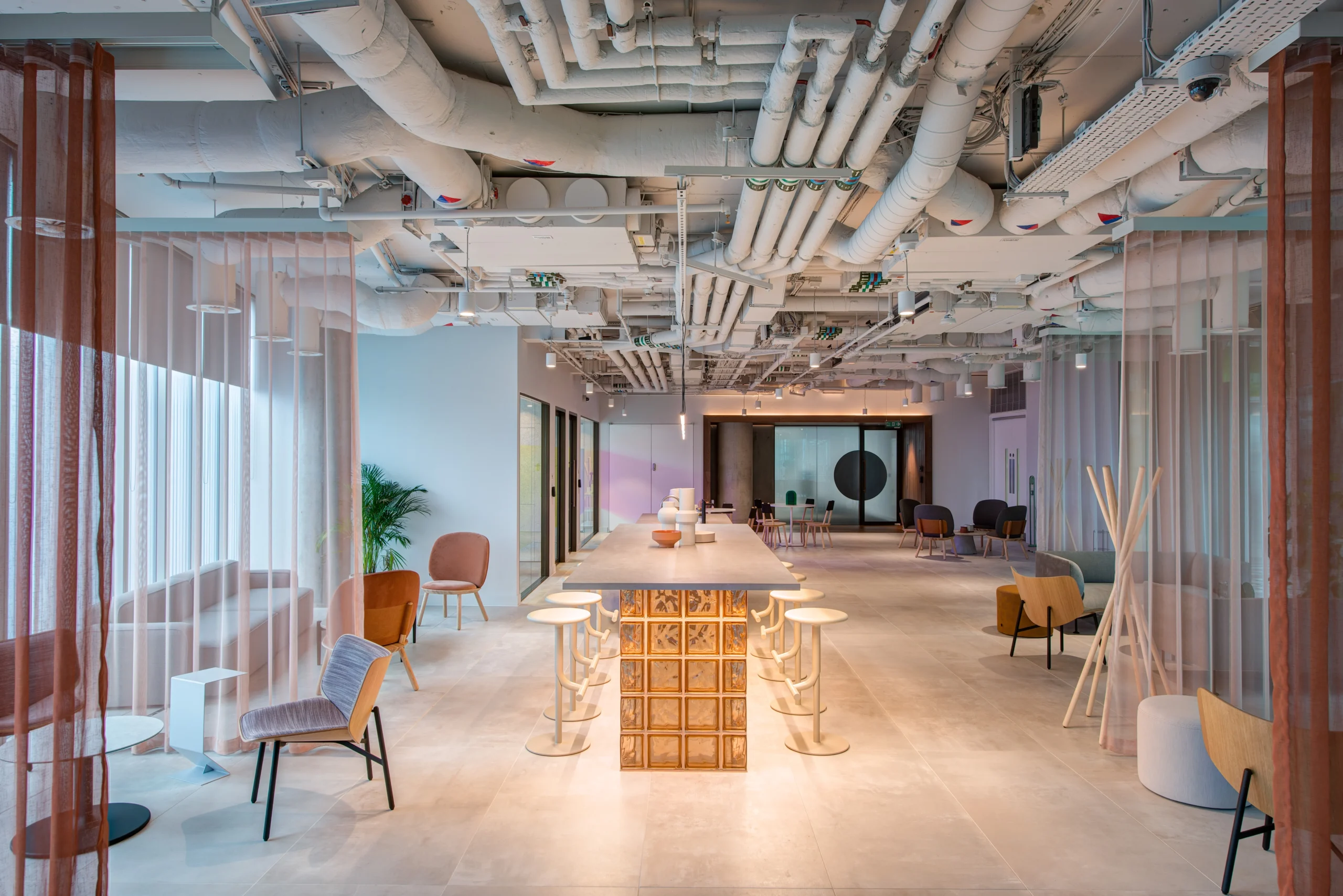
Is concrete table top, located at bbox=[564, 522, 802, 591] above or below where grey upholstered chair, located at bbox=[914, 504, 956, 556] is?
above

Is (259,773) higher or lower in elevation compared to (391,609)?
lower

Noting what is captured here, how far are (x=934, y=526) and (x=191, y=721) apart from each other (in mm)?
11987

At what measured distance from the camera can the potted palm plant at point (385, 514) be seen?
833 centimetres

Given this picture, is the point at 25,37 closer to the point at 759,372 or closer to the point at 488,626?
the point at 488,626

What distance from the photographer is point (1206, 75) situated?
262 cm

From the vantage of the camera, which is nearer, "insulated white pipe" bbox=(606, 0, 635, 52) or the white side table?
"insulated white pipe" bbox=(606, 0, 635, 52)

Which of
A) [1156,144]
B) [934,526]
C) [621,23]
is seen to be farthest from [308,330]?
[934,526]

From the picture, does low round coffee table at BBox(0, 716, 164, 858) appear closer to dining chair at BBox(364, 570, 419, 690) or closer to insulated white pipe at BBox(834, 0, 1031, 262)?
dining chair at BBox(364, 570, 419, 690)

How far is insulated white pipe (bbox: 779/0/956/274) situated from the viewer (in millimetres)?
2719

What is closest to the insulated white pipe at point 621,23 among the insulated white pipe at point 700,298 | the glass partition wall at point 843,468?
the insulated white pipe at point 700,298

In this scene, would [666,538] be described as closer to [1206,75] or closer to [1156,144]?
[1156,144]

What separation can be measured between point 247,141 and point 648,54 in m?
1.96

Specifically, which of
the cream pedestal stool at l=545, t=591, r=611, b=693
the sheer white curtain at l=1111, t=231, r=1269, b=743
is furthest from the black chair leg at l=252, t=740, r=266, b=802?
the sheer white curtain at l=1111, t=231, r=1269, b=743

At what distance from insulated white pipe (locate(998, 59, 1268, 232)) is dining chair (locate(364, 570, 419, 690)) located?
4814 millimetres
